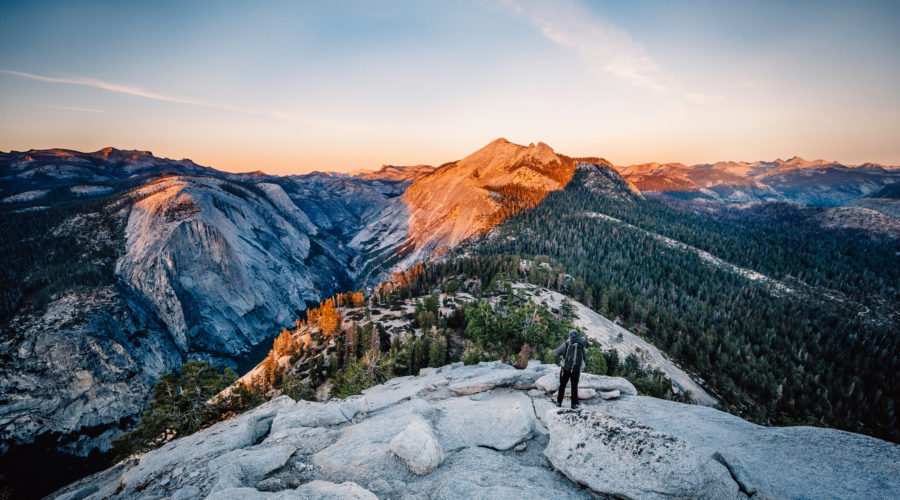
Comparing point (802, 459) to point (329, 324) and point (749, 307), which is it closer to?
point (329, 324)

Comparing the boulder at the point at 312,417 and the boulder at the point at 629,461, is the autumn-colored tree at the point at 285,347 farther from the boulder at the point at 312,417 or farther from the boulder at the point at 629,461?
the boulder at the point at 629,461

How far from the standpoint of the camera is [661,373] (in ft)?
192

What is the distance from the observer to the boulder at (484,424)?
43.6ft

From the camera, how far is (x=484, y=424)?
14.5 m

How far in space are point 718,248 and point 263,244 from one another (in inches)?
10240

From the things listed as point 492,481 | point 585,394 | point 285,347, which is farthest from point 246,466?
point 285,347

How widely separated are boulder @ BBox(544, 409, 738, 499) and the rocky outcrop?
0.03 metres

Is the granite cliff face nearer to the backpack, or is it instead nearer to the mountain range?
the mountain range

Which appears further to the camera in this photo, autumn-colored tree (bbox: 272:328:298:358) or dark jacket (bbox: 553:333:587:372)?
autumn-colored tree (bbox: 272:328:298:358)

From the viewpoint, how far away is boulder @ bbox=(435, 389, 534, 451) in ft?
43.6

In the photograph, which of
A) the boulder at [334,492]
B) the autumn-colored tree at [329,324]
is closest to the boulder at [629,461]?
the boulder at [334,492]

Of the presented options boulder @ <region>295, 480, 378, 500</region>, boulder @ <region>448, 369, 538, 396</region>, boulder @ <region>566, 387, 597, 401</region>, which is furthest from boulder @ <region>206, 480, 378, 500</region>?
boulder @ <region>566, 387, 597, 401</region>

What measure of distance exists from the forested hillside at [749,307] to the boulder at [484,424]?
8448 centimetres

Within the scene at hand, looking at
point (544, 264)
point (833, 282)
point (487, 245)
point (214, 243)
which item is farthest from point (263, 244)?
point (833, 282)
